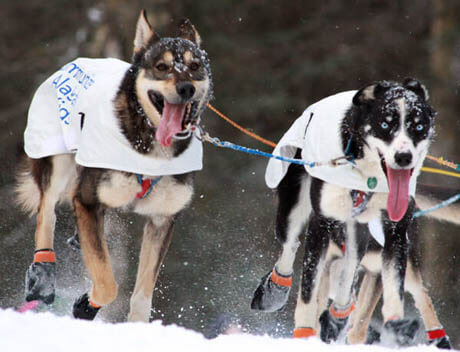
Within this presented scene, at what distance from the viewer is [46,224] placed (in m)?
4.06

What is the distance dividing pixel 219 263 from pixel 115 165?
2861mm

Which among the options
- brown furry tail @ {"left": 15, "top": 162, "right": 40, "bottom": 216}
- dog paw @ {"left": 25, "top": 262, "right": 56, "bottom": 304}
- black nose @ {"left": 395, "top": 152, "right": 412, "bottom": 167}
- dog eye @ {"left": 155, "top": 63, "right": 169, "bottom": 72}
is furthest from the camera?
brown furry tail @ {"left": 15, "top": 162, "right": 40, "bottom": 216}

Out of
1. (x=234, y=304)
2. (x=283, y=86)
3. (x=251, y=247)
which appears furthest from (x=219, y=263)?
(x=283, y=86)

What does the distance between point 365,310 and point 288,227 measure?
2.69 feet

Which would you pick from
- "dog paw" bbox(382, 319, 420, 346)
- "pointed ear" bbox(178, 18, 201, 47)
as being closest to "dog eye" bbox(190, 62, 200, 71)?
"pointed ear" bbox(178, 18, 201, 47)

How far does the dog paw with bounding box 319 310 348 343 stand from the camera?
4164mm

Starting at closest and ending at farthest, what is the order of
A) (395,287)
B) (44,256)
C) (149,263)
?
(395,287) < (149,263) < (44,256)

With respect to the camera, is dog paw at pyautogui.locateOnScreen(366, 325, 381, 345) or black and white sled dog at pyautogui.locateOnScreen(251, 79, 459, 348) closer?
black and white sled dog at pyautogui.locateOnScreen(251, 79, 459, 348)

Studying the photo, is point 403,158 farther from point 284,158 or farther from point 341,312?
point 341,312

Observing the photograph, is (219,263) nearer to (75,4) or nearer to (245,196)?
(245,196)

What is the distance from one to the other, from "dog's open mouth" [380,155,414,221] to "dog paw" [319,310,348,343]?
3.09 feet

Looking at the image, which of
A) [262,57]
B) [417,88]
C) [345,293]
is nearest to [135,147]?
[417,88]

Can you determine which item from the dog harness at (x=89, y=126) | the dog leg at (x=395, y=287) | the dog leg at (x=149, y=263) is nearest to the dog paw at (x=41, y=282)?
the dog leg at (x=149, y=263)

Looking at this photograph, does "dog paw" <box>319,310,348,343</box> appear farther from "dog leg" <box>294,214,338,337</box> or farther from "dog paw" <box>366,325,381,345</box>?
"dog paw" <box>366,325,381,345</box>
